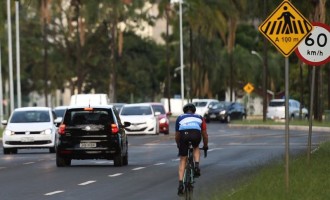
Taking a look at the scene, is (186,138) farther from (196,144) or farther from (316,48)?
(316,48)

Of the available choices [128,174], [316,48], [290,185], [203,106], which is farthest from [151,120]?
[290,185]

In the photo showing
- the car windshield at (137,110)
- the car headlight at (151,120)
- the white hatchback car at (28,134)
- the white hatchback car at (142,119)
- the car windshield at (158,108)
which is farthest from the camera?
the car windshield at (158,108)

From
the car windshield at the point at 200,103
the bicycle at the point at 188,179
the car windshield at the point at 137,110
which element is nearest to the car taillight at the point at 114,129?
the bicycle at the point at 188,179

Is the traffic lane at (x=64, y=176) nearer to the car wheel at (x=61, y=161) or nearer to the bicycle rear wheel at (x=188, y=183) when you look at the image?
the car wheel at (x=61, y=161)

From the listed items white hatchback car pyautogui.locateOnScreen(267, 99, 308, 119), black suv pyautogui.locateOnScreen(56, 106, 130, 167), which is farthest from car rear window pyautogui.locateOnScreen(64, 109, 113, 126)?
white hatchback car pyautogui.locateOnScreen(267, 99, 308, 119)

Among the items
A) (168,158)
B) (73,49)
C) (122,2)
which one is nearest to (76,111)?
(168,158)

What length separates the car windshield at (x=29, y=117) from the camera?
44.5 metres

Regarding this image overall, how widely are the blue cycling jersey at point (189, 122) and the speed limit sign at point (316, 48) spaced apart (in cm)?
538

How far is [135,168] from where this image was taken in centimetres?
3244

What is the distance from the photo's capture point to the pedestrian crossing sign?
20.5 m

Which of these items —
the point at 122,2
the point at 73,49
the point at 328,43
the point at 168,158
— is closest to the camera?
the point at 328,43

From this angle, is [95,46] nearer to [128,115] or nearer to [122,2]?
[122,2]

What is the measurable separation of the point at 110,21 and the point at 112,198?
90.1 meters

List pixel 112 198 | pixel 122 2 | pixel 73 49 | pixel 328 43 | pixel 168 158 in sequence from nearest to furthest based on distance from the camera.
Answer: pixel 112 198, pixel 328 43, pixel 168 158, pixel 122 2, pixel 73 49
